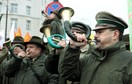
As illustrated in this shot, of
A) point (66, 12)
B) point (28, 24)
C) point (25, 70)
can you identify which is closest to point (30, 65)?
point (25, 70)

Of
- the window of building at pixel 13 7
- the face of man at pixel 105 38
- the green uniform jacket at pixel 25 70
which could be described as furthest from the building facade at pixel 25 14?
the face of man at pixel 105 38

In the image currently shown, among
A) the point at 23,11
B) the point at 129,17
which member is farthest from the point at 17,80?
the point at 23,11

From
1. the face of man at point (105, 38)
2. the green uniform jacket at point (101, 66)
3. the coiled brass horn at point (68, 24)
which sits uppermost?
the coiled brass horn at point (68, 24)

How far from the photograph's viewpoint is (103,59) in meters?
3.65

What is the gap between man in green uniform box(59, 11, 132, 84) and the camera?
350 centimetres

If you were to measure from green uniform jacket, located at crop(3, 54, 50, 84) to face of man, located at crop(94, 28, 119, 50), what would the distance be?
6.43 feet

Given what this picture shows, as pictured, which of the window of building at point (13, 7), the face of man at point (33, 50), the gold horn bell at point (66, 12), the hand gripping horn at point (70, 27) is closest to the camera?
the hand gripping horn at point (70, 27)

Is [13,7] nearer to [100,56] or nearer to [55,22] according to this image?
[55,22]

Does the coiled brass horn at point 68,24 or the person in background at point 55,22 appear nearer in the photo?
the coiled brass horn at point 68,24

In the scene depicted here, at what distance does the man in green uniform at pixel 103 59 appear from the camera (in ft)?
11.5

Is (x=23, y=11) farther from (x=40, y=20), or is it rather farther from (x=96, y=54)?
(x=96, y=54)

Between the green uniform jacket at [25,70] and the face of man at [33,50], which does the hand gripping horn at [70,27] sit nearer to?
the green uniform jacket at [25,70]

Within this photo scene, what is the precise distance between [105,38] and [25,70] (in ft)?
8.06

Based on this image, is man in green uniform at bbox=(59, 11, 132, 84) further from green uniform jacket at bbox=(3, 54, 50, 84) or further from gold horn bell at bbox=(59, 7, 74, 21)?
green uniform jacket at bbox=(3, 54, 50, 84)
